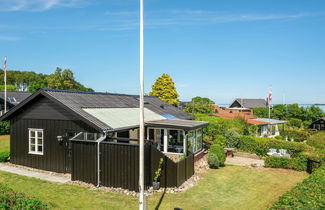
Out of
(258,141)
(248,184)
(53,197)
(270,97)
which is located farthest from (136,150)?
(270,97)

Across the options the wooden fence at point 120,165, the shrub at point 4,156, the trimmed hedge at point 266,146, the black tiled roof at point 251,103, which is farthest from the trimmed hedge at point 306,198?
the black tiled roof at point 251,103

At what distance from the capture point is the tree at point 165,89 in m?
63.2

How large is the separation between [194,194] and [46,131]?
33.1 feet

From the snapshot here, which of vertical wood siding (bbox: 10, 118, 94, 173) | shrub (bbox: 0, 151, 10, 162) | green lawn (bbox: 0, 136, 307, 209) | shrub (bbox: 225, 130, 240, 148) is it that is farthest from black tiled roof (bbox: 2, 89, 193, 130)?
shrub (bbox: 225, 130, 240, 148)

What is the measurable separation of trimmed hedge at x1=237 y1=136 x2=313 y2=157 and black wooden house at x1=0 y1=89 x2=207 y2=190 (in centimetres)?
621

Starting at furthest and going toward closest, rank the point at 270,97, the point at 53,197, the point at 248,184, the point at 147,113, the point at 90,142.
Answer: the point at 270,97 → the point at 147,113 → the point at 248,184 → the point at 90,142 → the point at 53,197

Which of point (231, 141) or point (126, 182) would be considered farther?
point (231, 141)

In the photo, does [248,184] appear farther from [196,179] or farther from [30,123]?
[30,123]

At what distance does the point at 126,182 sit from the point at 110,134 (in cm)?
356

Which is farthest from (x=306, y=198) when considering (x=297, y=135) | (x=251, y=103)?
(x=251, y=103)

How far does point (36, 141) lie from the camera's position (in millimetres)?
16656

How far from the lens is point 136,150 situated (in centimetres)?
1225

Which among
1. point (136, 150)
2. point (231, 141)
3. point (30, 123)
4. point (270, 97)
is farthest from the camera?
point (270, 97)

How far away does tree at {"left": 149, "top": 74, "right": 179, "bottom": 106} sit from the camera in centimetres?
6316
